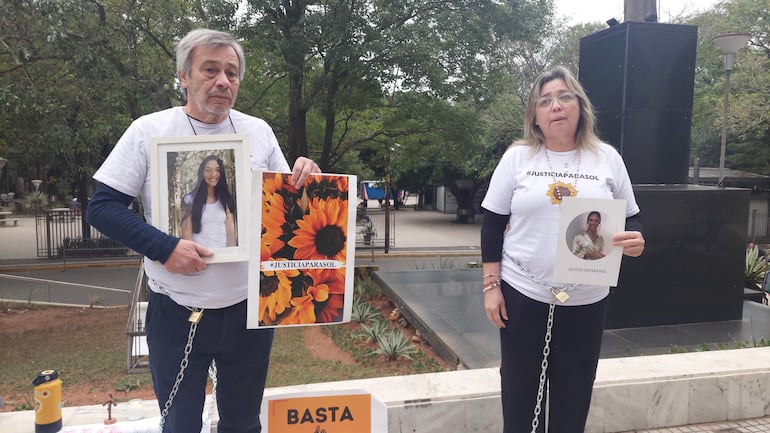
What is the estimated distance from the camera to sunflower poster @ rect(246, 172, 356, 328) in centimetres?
208

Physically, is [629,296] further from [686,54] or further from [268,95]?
[268,95]

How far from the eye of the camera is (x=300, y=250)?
2197 mm

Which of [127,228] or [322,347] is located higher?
[127,228]

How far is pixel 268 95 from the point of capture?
39.8ft

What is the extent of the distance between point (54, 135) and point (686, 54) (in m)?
9.34

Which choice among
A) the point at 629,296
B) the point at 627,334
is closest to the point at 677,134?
the point at 629,296

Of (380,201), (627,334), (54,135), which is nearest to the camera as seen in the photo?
(627,334)

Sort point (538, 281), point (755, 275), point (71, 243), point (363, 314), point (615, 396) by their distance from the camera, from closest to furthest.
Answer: point (538, 281) → point (615, 396) → point (363, 314) → point (755, 275) → point (71, 243)

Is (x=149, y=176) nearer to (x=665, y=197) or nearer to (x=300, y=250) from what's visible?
(x=300, y=250)

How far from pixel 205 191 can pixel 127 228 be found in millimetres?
300

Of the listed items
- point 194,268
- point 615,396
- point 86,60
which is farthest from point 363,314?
point 194,268

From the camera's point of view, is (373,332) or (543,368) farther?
(373,332)

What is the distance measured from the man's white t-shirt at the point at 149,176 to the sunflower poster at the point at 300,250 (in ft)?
0.32

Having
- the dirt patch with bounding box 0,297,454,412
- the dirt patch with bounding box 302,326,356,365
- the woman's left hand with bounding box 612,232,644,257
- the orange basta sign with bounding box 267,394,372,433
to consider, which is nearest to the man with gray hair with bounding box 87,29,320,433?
the orange basta sign with bounding box 267,394,372,433
